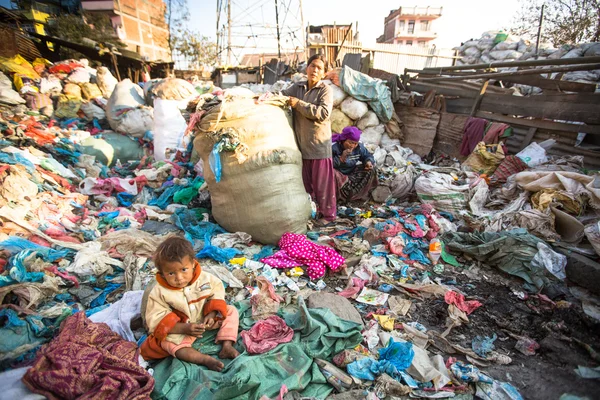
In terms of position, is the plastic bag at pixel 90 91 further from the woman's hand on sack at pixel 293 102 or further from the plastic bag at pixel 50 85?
the woman's hand on sack at pixel 293 102

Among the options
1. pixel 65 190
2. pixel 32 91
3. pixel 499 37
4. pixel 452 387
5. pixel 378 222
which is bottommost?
pixel 452 387

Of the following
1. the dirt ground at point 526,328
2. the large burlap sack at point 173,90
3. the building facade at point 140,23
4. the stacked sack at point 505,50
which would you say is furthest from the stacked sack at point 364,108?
the building facade at point 140,23

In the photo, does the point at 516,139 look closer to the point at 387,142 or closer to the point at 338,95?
the point at 387,142

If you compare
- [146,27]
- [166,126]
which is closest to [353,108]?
[166,126]

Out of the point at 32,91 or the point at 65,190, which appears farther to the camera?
the point at 32,91

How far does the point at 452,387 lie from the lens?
161 centimetres

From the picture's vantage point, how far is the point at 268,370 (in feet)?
5.41

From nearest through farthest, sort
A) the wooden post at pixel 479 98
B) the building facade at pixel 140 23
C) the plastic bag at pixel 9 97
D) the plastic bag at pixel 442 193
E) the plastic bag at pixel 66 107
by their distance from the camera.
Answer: the plastic bag at pixel 442 193 → the wooden post at pixel 479 98 → the plastic bag at pixel 9 97 → the plastic bag at pixel 66 107 → the building facade at pixel 140 23

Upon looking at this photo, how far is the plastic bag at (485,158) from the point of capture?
4317 millimetres

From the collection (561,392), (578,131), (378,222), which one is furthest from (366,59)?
(561,392)

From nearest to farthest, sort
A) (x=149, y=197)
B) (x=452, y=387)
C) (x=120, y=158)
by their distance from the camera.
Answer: (x=452, y=387)
(x=149, y=197)
(x=120, y=158)

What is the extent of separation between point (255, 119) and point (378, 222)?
1.75 meters

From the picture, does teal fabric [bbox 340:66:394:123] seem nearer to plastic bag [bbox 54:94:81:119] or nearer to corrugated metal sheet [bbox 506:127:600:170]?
corrugated metal sheet [bbox 506:127:600:170]

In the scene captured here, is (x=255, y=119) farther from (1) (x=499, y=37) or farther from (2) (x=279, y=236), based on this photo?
(1) (x=499, y=37)
